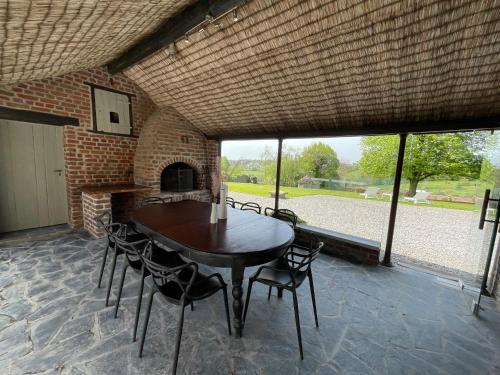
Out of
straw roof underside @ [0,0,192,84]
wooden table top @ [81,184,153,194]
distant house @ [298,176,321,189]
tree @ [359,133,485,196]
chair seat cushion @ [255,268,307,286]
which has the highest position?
straw roof underside @ [0,0,192,84]

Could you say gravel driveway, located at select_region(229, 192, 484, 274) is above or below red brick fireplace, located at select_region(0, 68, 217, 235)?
below

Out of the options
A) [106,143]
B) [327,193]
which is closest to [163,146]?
[106,143]

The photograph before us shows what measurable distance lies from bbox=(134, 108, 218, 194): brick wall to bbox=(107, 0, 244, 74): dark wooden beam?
44.2 inches

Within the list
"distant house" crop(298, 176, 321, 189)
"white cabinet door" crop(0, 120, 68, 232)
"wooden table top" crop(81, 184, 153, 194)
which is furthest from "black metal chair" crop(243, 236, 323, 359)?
"white cabinet door" crop(0, 120, 68, 232)

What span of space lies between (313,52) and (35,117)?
13.7ft

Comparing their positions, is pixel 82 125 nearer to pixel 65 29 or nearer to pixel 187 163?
pixel 187 163

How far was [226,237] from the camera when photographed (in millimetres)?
1791

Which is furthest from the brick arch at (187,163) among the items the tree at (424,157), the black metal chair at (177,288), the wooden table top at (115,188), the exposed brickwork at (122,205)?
the tree at (424,157)

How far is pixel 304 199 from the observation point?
498cm

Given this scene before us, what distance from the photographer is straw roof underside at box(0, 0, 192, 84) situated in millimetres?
1493

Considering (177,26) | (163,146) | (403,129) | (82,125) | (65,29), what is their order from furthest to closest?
1. (163,146)
2. (82,125)
3. (403,129)
4. (177,26)
5. (65,29)

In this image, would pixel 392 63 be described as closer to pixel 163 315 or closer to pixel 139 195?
pixel 163 315

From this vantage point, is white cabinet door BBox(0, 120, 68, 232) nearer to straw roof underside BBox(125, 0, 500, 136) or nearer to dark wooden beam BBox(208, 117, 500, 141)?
straw roof underside BBox(125, 0, 500, 136)

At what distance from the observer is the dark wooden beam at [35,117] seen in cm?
315
